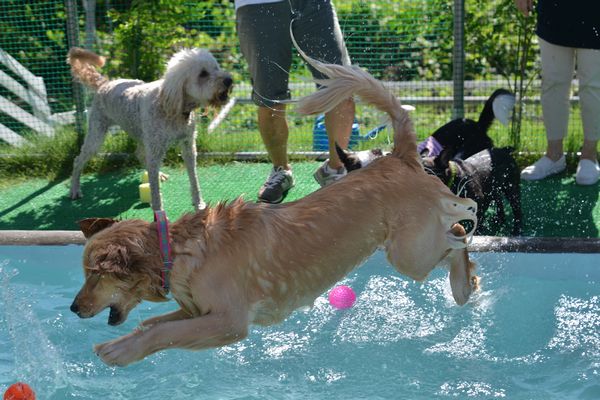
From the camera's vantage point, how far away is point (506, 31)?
8.08m

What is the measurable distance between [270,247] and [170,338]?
620 millimetres

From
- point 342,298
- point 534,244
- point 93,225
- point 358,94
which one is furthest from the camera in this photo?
point 534,244

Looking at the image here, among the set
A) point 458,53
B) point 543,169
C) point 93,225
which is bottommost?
point 543,169

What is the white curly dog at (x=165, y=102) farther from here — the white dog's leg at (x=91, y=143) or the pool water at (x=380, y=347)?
the pool water at (x=380, y=347)

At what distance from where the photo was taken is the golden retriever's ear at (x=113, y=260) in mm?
3496

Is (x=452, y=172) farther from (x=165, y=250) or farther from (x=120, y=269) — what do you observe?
(x=120, y=269)

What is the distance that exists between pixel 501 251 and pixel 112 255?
2.90 meters

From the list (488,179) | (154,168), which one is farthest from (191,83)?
(488,179)

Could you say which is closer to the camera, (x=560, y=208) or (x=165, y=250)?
(x=165, y=250)

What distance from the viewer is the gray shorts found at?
20.3 feet

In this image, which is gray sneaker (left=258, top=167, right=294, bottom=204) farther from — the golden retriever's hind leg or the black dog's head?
the golden retriever's hind leg

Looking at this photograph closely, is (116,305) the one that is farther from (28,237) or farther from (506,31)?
(506,31)

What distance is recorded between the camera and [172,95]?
614cm

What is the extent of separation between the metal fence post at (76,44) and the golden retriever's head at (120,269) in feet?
15.0
